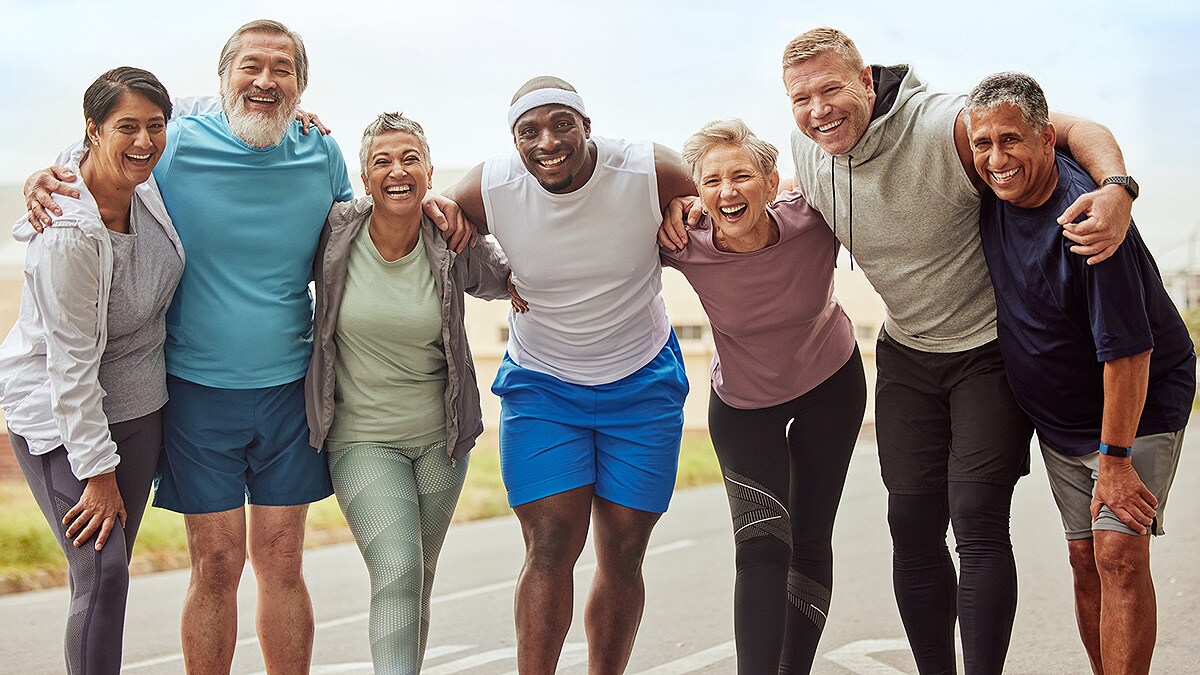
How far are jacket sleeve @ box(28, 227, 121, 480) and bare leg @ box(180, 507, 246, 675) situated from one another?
33cm

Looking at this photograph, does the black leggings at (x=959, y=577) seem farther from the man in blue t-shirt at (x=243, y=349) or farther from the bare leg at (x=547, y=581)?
the man in blue t-shirt at (x=243, y=349)

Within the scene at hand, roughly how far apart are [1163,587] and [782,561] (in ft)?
10.8

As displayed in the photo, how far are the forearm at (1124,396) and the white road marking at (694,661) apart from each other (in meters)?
1.83

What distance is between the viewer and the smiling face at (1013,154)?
231cm

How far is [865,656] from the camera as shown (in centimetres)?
387

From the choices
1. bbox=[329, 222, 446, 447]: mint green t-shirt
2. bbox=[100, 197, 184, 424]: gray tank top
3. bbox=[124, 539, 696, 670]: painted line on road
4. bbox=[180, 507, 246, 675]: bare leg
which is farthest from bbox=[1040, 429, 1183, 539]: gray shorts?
bbox=[124, 539, 696, 670]: painted line on road

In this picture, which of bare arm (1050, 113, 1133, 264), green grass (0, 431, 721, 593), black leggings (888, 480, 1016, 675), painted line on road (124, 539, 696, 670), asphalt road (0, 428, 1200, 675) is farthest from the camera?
green grass (0, 431, 721, 593)

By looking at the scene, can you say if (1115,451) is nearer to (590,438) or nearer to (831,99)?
(831,99)

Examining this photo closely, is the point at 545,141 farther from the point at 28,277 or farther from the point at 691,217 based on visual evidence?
the point at 28,277

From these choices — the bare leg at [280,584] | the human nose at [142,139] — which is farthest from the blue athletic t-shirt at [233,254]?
the bare leg at [280,584]

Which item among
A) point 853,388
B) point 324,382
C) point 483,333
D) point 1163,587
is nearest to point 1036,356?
point 853,388

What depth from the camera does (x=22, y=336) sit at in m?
2.44

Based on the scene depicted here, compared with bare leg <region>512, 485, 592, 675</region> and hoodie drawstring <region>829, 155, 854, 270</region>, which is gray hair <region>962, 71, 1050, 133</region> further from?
bare leg <region>512, 485, 592, 675</region>

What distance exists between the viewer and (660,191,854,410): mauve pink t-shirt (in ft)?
8.72
